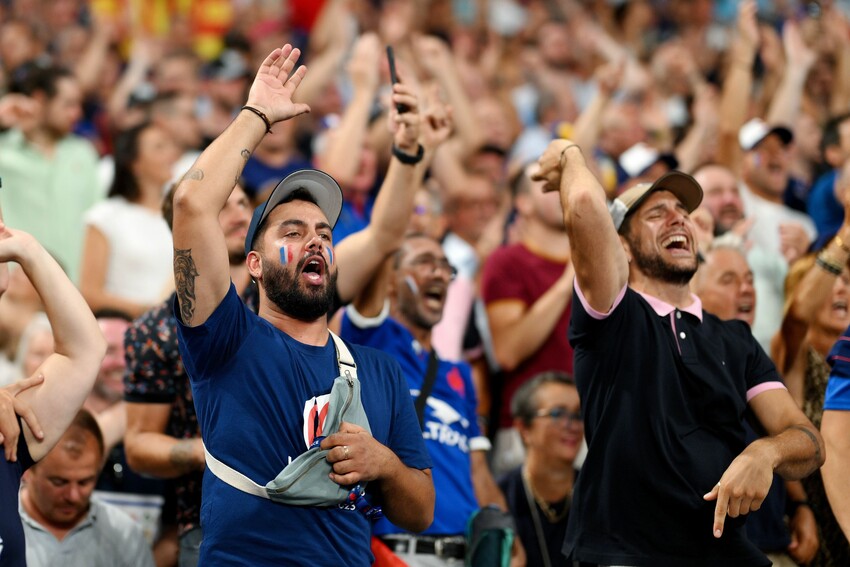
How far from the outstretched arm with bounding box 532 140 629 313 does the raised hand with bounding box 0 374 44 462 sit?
6.14 ft

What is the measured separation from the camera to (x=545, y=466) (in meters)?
6.15

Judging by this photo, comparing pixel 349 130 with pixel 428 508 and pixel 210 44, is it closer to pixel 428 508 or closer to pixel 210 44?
pixel 428 508

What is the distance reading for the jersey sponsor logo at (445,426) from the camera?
17.4 ft

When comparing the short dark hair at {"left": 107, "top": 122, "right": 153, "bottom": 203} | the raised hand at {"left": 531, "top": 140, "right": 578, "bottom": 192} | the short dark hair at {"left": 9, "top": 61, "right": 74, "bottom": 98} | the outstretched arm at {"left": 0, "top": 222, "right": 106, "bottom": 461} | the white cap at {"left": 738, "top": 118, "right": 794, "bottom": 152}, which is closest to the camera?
the outstretched arm at {"left": 0, "top": 222, "right": 106, "bottom": 461}

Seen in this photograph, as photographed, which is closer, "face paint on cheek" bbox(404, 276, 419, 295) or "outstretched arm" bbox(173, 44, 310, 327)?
"outstretched arm" bbox(173, 44, 310, 327)

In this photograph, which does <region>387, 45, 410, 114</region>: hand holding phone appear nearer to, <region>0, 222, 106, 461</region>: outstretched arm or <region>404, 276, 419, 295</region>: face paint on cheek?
<region>404, 276, 419, 295</region>: face paint on cheek

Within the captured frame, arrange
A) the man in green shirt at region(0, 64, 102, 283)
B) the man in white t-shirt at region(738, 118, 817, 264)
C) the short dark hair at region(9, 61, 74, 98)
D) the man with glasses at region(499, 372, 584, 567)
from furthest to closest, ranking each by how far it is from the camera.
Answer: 1. the short dark hair at region(9, 61, 74, 98)
2. the man in green shirt at region(0, 64, 102, 283)
3. the man in white t-shirt at region(738, 118, 817, 264)
4. the man with glasses at region(499, 372, 584, 567)

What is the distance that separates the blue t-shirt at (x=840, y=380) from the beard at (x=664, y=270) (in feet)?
2.27

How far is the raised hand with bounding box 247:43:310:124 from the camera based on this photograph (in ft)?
12.9

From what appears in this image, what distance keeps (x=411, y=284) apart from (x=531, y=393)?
1.02 metres

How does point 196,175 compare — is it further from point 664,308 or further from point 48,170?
point 48,170

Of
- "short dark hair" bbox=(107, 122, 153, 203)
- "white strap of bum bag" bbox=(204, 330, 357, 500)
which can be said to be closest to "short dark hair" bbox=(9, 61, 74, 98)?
"short dark hair" bbox=(107, 122, 153, 203)

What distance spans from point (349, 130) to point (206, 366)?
11.4 ft

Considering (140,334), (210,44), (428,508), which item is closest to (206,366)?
(428,508)
